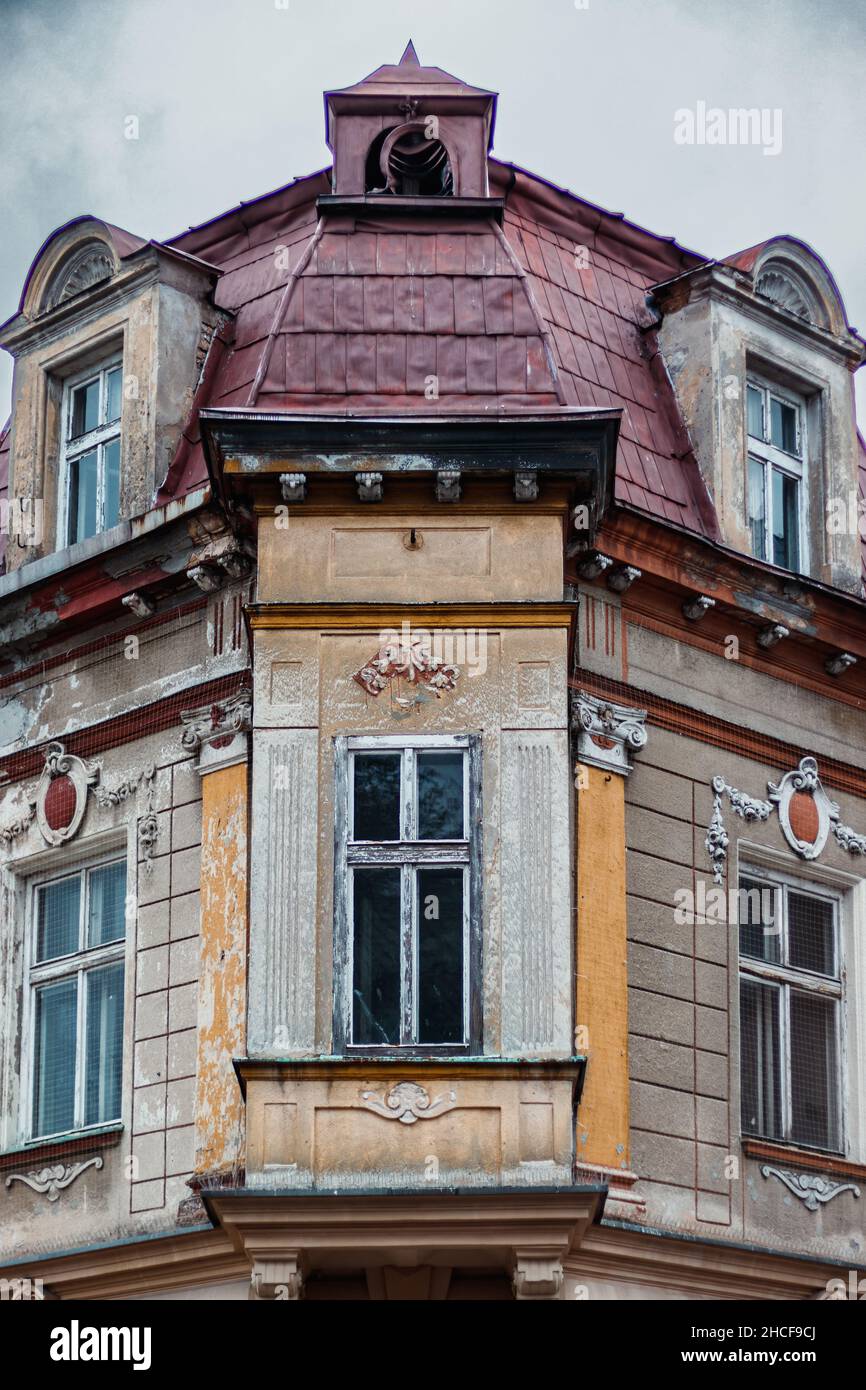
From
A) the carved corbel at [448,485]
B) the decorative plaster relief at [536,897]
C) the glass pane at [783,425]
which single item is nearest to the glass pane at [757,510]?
the glass pane at [783,425]

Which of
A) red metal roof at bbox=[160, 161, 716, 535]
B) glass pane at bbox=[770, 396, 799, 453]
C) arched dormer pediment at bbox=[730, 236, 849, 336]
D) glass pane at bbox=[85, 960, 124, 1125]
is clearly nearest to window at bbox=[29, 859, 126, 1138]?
glass pane at bbox=[85, 960, 124, 1125]

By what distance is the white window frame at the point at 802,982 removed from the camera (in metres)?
18.4

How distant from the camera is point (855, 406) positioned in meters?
20.5

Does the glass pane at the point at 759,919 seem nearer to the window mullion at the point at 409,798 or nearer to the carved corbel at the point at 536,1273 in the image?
the window mullion at the point at 409,798

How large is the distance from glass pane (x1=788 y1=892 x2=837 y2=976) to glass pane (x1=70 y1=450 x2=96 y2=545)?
5725 millimetres

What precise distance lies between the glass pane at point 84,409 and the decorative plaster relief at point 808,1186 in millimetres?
7270

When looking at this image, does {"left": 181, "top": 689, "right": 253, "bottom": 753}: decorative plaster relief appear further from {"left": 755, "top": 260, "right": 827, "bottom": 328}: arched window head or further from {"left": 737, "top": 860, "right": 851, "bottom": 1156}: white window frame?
{"left": 755, "top": 260, "right": 827, "bottom": 328}: arched window head

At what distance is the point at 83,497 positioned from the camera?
19.6 metres

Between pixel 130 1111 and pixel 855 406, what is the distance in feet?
→ 25.6

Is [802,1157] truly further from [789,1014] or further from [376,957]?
[376,957]

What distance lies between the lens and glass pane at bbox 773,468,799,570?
19781 millimetres

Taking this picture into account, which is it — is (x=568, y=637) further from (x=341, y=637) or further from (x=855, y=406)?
(x=855, y=406)

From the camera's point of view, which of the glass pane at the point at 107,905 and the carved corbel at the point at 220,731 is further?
the glass pane at the point at 107,905
